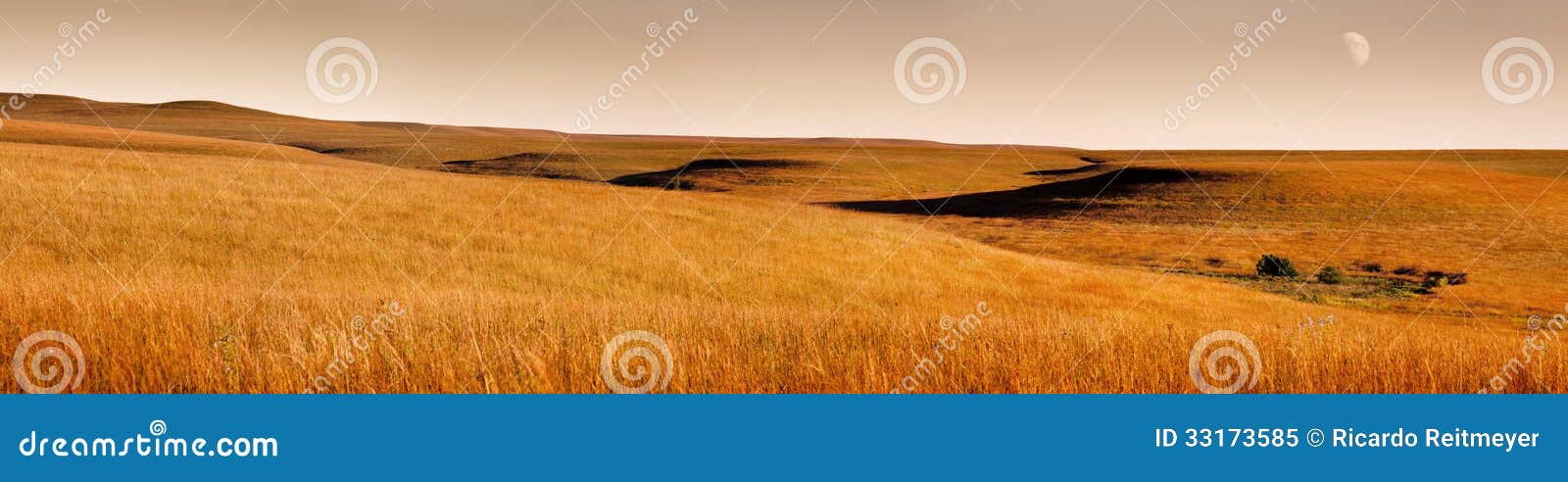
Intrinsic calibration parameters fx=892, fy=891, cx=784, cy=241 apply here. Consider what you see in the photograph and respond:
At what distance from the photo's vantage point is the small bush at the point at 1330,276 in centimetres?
3656

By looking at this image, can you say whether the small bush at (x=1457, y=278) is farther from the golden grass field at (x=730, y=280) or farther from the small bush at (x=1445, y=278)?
the golden grass field at (x=730, y=280)

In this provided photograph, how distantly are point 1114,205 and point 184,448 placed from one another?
70.3 m

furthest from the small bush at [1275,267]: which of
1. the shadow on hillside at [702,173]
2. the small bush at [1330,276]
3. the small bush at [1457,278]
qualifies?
the shadow on hillside at [702,173]

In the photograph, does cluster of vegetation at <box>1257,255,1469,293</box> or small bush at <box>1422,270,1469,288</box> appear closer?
small bush at <box>1422,270,1469,288</box>

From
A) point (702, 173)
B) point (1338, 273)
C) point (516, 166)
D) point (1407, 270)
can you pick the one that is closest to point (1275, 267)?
point (1338, 273)

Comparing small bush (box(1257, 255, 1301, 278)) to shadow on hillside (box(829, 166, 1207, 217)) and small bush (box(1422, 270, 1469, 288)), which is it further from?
shadow on hillside (box(829, 166, 1207, 217))

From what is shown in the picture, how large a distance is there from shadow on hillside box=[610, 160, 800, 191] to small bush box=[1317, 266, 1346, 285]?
200 feet

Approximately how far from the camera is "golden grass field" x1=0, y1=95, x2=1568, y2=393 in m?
6.01

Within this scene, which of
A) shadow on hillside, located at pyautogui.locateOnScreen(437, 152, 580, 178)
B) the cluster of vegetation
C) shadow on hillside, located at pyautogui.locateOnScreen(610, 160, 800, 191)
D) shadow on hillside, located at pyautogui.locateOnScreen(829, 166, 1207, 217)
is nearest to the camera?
the cluster of vegetation

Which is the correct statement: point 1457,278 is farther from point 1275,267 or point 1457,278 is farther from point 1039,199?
point 1039,199

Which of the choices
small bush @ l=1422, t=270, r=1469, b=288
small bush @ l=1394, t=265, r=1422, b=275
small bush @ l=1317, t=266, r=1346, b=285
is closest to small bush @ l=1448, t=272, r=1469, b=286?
small bush @ l=1422, t=270, r=1469, b=288

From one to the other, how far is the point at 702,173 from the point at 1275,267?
73887 mm

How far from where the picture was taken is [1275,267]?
3803 cm

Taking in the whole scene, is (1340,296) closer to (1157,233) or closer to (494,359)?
(1157,233)
